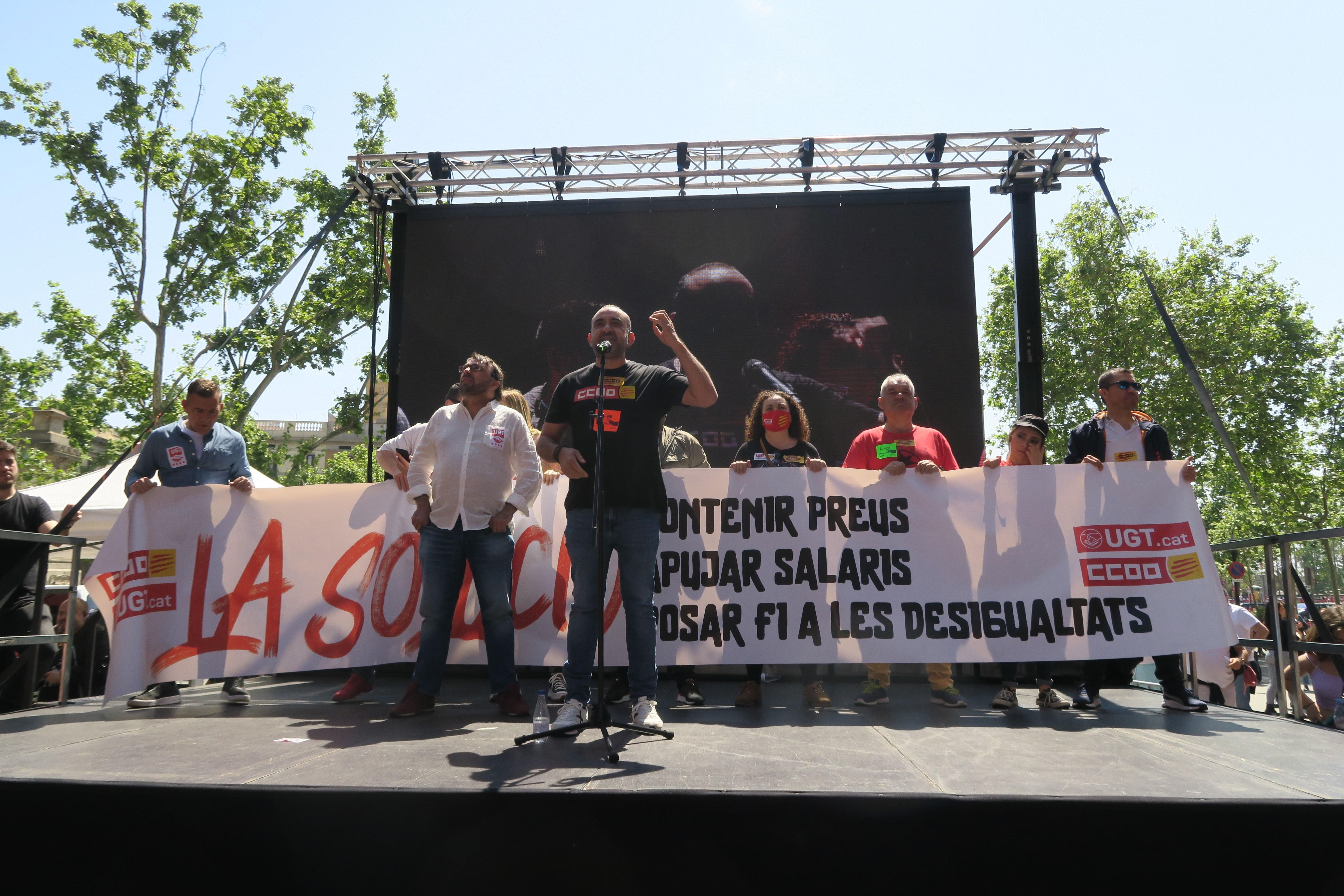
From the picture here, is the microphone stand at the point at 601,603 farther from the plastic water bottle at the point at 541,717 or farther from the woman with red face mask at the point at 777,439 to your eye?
the woman with red face mask at the point at 777,439

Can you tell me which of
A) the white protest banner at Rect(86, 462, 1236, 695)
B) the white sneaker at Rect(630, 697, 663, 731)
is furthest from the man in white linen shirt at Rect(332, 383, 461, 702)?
the white sneaker at Rect(630, 697, 663, 731)

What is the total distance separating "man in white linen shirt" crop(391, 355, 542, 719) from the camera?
379 centimetres

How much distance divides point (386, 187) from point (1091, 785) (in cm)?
751

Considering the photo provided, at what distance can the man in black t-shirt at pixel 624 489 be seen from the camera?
3.41 metres

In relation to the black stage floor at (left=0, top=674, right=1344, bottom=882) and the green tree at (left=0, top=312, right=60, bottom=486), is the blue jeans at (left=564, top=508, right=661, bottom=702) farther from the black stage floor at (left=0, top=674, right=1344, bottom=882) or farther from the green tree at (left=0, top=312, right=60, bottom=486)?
the green tree at (left=0, top=312, right=60, bottom=486)

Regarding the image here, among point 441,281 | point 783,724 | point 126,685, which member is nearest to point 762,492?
point 783,724

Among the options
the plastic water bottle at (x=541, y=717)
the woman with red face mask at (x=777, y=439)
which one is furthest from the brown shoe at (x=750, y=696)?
the plastic water bottle at (x=541, y=717)

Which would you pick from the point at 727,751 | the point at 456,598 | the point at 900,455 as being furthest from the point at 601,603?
the point at 900,455

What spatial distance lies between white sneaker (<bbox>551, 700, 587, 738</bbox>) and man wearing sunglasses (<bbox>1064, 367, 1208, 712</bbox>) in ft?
8.98

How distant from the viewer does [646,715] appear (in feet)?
10.7

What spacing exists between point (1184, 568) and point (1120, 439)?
789mm

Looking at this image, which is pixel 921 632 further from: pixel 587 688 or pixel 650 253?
pixel 650 253

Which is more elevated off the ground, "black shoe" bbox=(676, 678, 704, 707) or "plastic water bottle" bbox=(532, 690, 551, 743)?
"plastic water bottle" bbox=(532, 690, 551, 743)

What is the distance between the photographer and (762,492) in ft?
15.0
